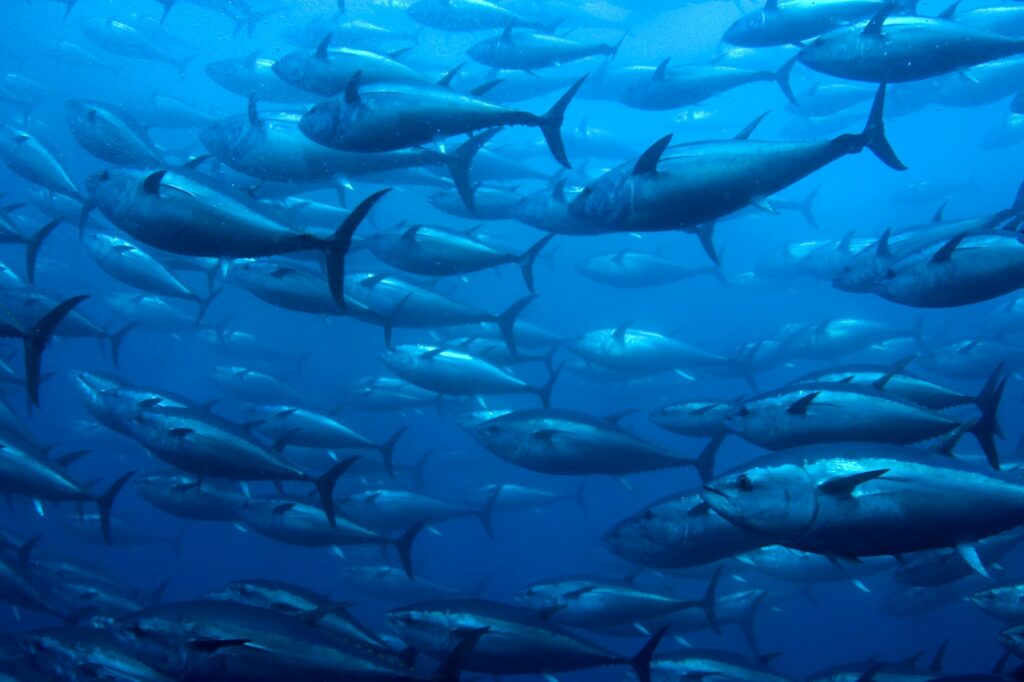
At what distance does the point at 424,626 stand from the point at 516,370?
565 inches

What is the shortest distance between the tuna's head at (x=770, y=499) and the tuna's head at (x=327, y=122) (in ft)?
8.28

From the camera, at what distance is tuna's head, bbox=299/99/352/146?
11.3ft

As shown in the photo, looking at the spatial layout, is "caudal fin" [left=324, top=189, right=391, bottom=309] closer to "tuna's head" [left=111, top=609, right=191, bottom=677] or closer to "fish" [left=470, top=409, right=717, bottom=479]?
"tuna's head" [left=111, top=609, right=191, bottom=677]

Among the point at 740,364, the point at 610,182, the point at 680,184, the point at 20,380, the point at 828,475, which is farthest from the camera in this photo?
the point at 740,364

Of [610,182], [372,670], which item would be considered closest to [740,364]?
[610,182]

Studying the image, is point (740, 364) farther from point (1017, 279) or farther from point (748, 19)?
point (1017, 279)

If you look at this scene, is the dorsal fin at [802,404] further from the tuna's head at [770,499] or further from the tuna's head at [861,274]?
→ the tuna's head at [861,274]

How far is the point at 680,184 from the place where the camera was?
3.00 metres

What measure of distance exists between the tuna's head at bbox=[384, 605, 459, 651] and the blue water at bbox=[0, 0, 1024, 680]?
8.76 meters

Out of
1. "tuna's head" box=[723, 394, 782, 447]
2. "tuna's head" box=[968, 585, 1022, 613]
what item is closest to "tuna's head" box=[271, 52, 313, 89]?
"tuna's head" box=[723, 394, 782, 447]

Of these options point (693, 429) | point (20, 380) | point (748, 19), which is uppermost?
point (748, 19)

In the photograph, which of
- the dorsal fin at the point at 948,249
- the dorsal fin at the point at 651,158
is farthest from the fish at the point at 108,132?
the dorsal fin at the point at 948,249

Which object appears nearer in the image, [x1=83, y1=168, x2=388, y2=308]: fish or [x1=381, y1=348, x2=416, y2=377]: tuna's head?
[x1=83, y1=168, x2=388, y2=308]: fish

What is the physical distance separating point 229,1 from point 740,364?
15.1 meters
